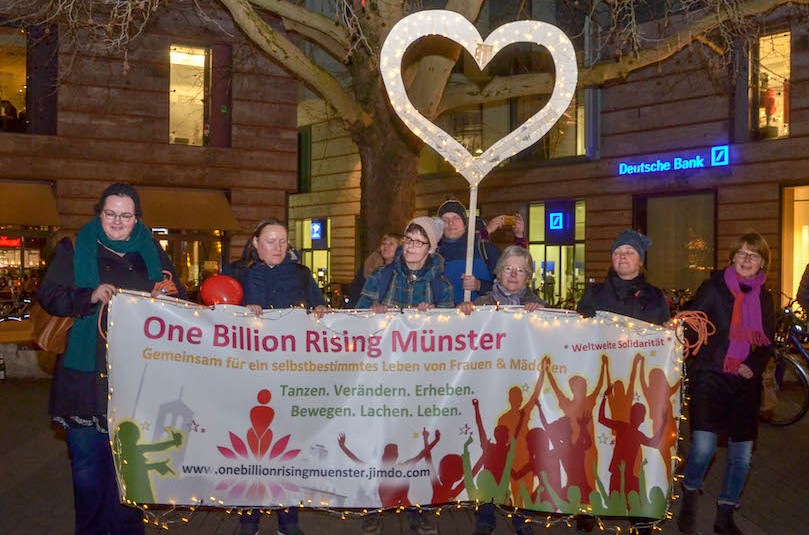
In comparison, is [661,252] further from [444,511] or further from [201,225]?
[444,511]

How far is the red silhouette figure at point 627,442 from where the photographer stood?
5324 mm

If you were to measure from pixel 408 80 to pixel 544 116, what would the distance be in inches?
252

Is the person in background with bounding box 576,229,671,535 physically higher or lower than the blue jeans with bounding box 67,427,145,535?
higher

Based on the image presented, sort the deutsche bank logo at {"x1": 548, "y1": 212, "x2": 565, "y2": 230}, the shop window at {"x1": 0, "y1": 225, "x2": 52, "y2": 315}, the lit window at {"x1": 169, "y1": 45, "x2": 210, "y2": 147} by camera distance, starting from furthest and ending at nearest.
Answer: the deutsche bank logo at {"x1": 548, "y1": 212, "x2": 565, "y2": 230}
the lit window at {"x1": 169, "y1": 45, "x2": 210, "y2": 147}
the shop window at {"x1": 0, "y1": 225, "x2": 52, "y2": 315}

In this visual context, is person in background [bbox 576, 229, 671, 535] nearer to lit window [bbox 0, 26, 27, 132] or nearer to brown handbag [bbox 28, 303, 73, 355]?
brown handbag [bbox 28, 303, 73, 355]

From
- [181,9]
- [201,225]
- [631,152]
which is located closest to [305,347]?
[201,225]

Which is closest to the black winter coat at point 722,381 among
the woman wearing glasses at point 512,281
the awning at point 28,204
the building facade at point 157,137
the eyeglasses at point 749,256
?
the eyeglasses at point 749,256

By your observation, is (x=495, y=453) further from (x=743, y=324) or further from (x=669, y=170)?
(x=669, y=170)

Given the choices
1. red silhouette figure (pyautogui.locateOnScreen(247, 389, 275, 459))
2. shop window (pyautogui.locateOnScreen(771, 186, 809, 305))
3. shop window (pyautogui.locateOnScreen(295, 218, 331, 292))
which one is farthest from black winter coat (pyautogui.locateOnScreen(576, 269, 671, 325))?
shop window (pyautogui.locateOnScreen(295, 218, 331, 292))

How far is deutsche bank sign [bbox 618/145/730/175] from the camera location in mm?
20094

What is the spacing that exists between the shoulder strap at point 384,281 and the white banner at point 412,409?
0.47 metres

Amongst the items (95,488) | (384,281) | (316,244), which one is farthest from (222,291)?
(316,244)

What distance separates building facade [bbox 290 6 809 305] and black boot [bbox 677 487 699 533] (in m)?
12.1

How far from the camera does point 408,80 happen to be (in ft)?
40.1
